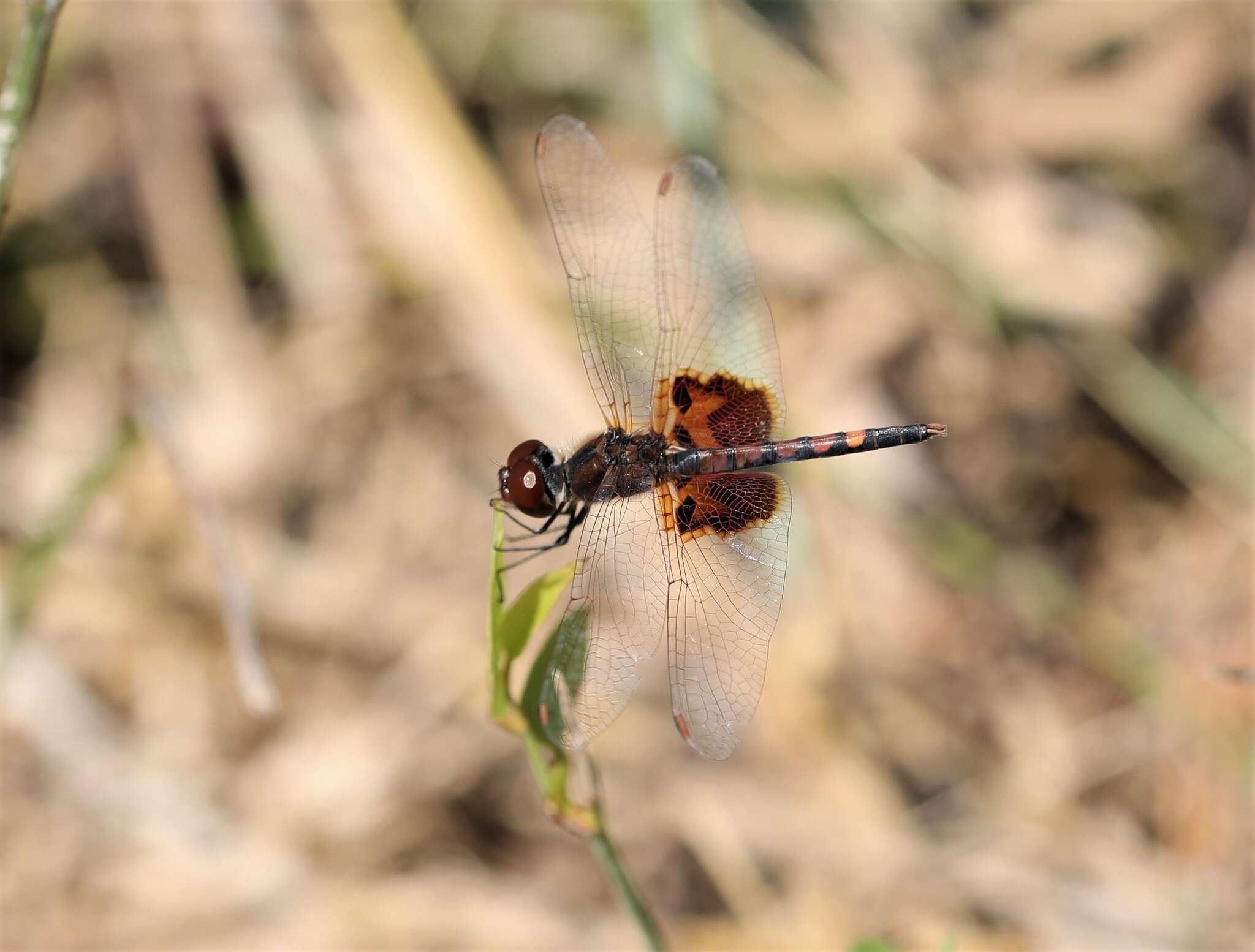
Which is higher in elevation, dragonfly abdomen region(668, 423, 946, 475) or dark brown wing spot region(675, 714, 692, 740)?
dragonfly abdomen region(668, 423, 946, 475)

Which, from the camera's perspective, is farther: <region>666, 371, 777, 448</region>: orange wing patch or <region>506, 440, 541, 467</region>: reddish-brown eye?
<region>666, 371, 777, 448</region>: orange wing patch

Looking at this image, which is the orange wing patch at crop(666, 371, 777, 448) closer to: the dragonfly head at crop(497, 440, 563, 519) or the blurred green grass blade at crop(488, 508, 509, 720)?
the dragonfly head at crop(497, 440, 563, 519)

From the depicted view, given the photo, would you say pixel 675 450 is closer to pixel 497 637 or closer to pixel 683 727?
pixel 683 727

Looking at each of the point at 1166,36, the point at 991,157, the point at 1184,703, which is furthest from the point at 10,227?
the point at 1166,36

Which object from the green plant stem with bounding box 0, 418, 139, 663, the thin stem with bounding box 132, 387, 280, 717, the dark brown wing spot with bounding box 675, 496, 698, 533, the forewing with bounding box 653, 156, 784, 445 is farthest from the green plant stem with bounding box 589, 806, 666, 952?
the green plant stem with bounding box 0, 418, 139, 663

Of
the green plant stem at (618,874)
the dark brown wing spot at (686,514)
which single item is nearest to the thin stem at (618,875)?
the green plant stem at (618,874)

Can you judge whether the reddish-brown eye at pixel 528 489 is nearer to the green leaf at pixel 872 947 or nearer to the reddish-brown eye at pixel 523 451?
the reddish-brown eye at pixel 523 451

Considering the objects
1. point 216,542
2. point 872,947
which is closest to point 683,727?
point 872,947
